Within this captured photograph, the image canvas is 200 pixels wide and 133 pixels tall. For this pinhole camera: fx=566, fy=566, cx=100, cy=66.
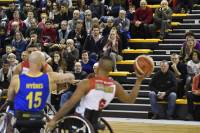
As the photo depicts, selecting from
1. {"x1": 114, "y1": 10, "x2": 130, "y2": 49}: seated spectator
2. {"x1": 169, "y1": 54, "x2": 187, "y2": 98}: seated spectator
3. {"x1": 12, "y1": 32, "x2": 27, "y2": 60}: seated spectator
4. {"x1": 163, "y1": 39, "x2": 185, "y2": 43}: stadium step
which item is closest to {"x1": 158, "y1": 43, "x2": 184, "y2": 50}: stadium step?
{"x1": 163, "y1": 39, "x2": 185, "y2": 43}: stadium step

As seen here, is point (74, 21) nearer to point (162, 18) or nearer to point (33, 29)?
point (33, 29)

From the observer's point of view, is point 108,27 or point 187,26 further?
point 187,26

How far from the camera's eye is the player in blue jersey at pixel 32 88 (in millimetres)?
7398

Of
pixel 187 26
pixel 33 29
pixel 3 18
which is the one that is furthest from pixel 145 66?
pixel 3 18

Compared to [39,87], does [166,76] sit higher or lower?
lower

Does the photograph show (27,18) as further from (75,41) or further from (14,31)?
(75,41)

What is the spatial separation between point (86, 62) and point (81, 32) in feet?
5.25

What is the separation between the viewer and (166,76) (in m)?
13.1

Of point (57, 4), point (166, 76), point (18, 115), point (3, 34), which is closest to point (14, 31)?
point (3, 34)

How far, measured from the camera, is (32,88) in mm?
7398

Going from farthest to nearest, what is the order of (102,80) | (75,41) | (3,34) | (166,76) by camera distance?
(3,34)
(75,41)
(166,76)
(102,80)

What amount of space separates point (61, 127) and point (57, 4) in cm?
1021

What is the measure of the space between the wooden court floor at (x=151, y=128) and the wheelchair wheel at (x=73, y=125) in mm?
3445

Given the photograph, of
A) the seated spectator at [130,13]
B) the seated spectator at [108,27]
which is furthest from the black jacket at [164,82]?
the seated spectator at [130,13]
